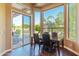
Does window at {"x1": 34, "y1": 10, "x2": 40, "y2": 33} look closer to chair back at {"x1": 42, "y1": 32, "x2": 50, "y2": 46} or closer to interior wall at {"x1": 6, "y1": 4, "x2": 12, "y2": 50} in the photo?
chair back at {"x1": 42, "y1": 32, "x2": 50, "y2": 46}

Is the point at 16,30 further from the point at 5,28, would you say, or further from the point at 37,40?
the point at 37,40

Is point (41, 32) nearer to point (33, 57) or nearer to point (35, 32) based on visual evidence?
point (35, 32)

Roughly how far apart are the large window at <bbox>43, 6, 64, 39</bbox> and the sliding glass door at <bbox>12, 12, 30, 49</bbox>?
376mm

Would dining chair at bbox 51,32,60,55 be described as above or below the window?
below

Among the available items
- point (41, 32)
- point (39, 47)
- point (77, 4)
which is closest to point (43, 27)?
point (41, 32)

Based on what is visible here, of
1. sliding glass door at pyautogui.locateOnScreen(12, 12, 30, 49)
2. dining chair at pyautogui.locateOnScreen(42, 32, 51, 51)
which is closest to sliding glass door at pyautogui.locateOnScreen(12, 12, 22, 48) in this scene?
sliding glass door at pyautogui.locateOnScreen(12, 12, 30, 49)

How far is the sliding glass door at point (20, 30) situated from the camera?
2953mm

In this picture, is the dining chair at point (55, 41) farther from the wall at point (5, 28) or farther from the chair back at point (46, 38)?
the wall at point (5, 28)

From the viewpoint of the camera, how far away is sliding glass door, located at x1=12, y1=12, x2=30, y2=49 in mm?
2953

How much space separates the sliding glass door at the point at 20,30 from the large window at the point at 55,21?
376mm

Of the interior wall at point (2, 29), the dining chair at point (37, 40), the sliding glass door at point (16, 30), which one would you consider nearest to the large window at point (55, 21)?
the dining chair at point (37, 40)

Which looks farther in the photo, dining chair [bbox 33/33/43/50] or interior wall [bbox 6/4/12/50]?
dining chair [bbox 33/33/43/50]

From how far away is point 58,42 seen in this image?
3008 millimetres

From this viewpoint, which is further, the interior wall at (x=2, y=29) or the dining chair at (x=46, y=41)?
the dining chair at (x=46, y=41)
